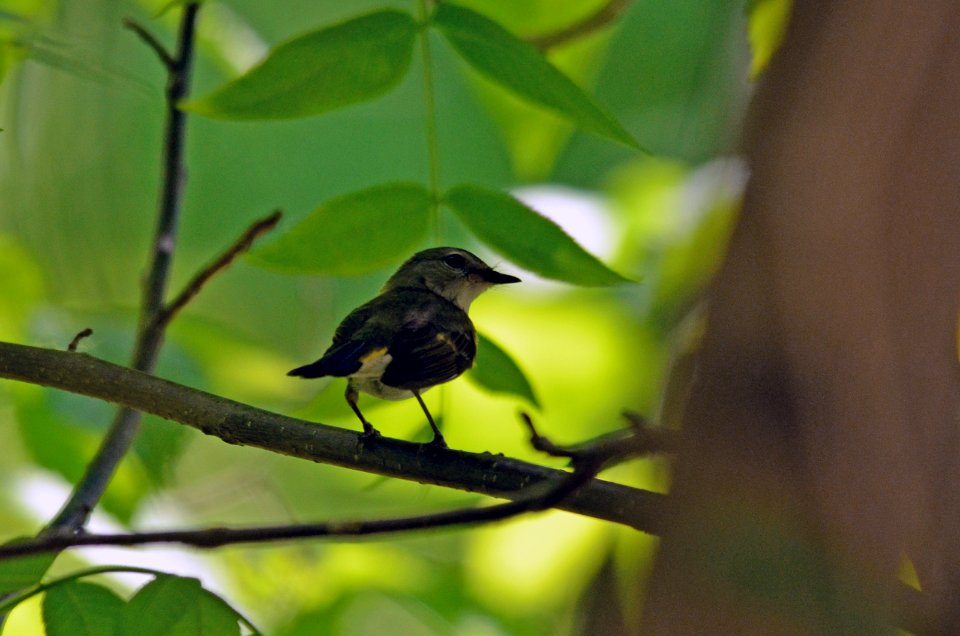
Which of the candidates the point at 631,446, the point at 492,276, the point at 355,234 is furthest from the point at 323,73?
the point at 631,446

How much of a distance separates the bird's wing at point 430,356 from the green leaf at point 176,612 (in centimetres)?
29

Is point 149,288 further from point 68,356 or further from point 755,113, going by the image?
point 755,113

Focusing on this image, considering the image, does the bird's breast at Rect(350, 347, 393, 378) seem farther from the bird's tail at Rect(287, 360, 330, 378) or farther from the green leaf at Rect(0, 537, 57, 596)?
the green leaf at Rect(0, 537, 57, 596)

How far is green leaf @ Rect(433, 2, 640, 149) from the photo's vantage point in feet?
3.04

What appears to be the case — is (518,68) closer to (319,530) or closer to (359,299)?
(319,530)

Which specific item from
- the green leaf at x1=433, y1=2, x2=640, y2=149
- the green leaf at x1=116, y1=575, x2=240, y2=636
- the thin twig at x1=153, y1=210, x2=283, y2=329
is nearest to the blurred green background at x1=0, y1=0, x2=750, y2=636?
the thin twig at x1=153, y1=210, x2=283, y2=329

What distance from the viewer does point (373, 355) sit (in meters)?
1.04

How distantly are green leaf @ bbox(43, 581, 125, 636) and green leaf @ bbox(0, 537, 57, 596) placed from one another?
1.0 inches

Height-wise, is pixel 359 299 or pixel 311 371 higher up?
pixel 359 299

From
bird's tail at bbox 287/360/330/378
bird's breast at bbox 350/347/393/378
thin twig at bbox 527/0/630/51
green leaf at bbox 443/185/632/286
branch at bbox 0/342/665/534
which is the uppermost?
thin twig at bbox 527/0/630/51

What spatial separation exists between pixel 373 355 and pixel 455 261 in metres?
0.37

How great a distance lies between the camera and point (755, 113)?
1.73 feet

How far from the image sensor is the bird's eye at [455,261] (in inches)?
54.0

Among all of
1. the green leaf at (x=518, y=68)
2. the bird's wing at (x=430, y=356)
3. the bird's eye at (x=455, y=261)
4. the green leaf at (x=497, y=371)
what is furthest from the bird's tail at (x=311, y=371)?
the bird's eye at (x=455, y=261)
